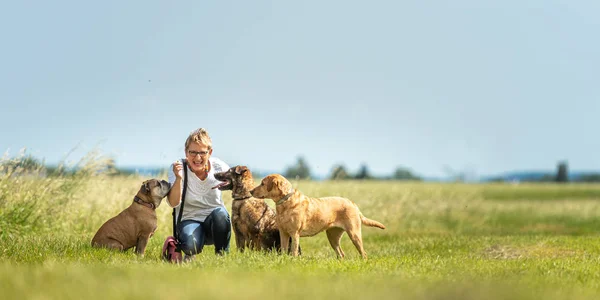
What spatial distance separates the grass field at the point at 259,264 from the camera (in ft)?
17.7

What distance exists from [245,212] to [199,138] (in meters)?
1.11

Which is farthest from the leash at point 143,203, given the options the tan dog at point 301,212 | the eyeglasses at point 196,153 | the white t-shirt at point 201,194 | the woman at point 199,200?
the tan dog at point 301,212

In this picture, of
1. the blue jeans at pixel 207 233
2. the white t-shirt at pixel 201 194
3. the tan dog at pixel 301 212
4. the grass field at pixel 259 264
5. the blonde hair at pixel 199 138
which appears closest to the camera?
the grass field at pixel 259 264

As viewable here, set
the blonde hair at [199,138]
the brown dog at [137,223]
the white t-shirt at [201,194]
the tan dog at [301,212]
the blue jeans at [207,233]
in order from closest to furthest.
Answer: the tan dog at [301,212]
the brown dog at [137,223]
the blonde hair at [199,138]
the blue jeans at [207,233]
the white t-shirt at [201,194]

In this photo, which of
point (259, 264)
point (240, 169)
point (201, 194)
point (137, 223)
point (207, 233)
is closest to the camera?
point (259, 264)

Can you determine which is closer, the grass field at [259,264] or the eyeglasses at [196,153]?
the grass field at [259,264]

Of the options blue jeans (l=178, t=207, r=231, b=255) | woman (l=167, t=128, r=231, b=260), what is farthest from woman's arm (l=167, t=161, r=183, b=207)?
blue jeans (l=178, t=207, r=231, b=255)

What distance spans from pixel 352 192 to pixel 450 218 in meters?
4.14

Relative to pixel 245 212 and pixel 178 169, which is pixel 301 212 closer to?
pixel 245 212

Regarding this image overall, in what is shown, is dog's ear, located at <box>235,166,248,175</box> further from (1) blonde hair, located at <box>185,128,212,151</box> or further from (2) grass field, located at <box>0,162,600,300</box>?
(2) grass field, located at <box>0,162,600,300</box>

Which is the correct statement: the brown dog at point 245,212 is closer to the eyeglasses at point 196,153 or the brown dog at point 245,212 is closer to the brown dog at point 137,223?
the eyeglasses at point 196,153

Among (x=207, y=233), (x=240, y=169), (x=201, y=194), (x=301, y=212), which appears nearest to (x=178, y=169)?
Result: (x=201, y=194)

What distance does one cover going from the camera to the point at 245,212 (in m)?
9.01

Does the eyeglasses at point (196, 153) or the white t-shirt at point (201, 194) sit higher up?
the eyeglasses at point (196, 153)
